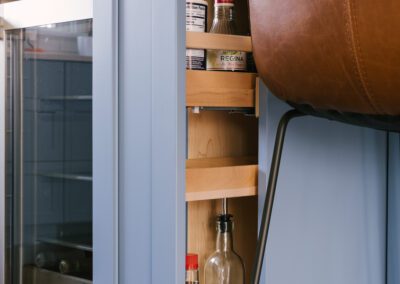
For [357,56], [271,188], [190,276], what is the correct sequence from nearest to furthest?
1. [357,56]
2. [271,188]
3. [190,276]

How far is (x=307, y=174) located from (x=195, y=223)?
219 millimetres

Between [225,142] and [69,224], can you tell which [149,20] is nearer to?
[225,142]

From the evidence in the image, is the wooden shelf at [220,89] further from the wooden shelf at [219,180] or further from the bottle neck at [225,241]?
the bottle neck at [225,241]

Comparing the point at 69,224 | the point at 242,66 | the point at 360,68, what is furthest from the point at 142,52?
the point at 69,224

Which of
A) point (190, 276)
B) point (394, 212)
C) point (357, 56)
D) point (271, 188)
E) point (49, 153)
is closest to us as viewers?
point (357, 56)

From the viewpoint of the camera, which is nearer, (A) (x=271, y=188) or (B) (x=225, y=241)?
(A) (x=271, y=188)

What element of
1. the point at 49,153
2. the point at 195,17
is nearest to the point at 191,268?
the point at 195,17

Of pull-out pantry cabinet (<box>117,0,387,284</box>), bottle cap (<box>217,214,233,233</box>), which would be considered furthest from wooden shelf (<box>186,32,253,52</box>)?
bottle cap (<box>217,214,233,233</box>)

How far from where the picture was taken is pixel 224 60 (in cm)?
110

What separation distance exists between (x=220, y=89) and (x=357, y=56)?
12.7 inches

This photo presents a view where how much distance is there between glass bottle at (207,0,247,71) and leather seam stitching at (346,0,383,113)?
336 millimetres

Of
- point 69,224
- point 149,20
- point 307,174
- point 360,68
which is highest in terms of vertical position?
point 149,20

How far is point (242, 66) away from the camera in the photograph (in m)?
1.12

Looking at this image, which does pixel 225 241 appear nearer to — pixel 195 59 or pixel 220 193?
pixel 220 193
